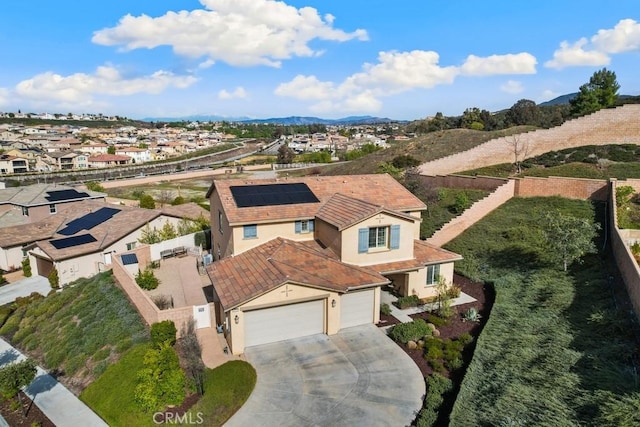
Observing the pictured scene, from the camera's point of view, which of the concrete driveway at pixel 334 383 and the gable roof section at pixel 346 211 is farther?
the gable roof section at pixel 346 211

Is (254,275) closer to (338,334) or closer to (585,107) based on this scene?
(338,334)

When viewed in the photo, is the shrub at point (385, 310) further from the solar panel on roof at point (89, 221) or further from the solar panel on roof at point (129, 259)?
the solar panel on roof at point (89, 221)

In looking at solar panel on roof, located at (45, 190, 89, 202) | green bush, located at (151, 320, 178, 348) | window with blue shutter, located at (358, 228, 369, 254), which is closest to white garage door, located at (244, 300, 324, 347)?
green bush, located at (151, 320, 178, 348)

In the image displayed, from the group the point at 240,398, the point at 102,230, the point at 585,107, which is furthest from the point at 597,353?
the point at 585,107

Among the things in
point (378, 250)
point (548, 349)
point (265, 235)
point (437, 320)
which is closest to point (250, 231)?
point (265, 235)

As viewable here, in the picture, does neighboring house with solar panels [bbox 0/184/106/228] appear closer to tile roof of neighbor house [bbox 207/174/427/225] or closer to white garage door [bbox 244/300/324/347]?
tile roof of neighbor house [bbox 207/174/427/225]

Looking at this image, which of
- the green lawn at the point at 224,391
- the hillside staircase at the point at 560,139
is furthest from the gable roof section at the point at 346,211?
the hillside staircase at the point at 560,139
